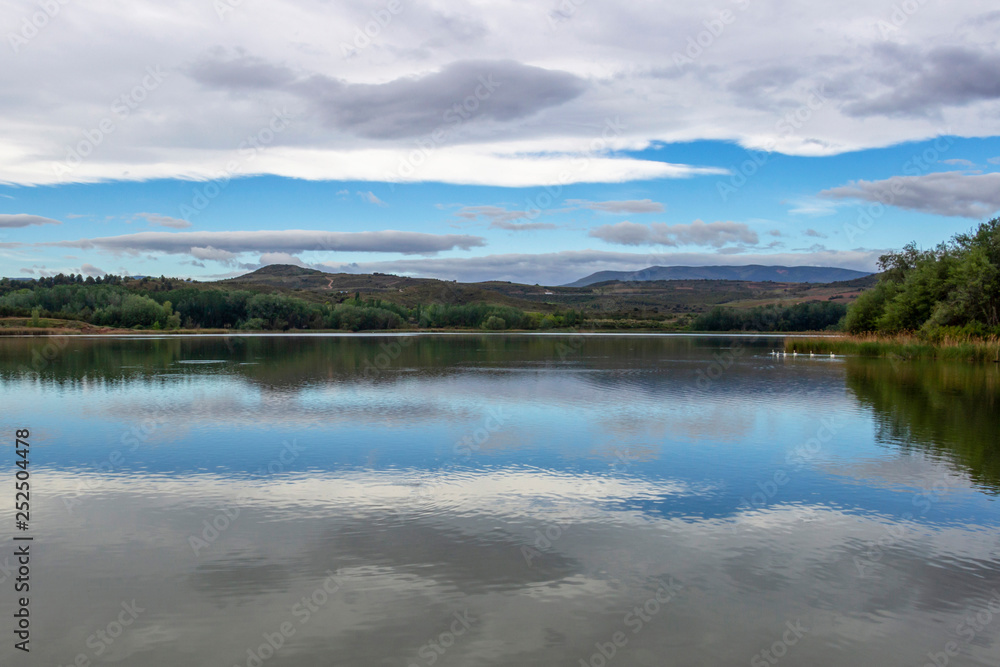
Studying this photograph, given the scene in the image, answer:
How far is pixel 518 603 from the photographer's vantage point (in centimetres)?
628

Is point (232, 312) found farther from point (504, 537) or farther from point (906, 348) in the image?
point (504, 537)

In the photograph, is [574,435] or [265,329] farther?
[265,329]

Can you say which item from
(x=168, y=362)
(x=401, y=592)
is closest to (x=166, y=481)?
(x=401, y=592)

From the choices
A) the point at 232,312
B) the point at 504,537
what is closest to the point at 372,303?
the point at 232,312

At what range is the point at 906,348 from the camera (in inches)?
1551

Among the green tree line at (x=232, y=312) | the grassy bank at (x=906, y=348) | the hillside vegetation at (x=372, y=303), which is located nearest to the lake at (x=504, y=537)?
the grassy bank at (x=906, y=348)

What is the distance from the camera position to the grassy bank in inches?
1420

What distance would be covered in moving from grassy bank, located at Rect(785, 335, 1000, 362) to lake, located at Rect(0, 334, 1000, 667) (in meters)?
22.0

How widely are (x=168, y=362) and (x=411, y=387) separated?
17448 millimetres

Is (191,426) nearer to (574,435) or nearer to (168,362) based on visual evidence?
(574,435)

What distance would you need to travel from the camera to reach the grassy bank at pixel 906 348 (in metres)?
36.1

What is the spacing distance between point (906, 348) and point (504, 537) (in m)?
38.5

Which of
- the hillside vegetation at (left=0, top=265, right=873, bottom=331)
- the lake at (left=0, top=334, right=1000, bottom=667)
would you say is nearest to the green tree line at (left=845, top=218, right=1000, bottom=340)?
the lake at (left=0, top=334, right=1000, bottom=667)

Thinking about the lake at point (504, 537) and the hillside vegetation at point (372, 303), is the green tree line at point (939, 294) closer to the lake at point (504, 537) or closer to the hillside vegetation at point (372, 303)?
the lake at point (504, 537)
